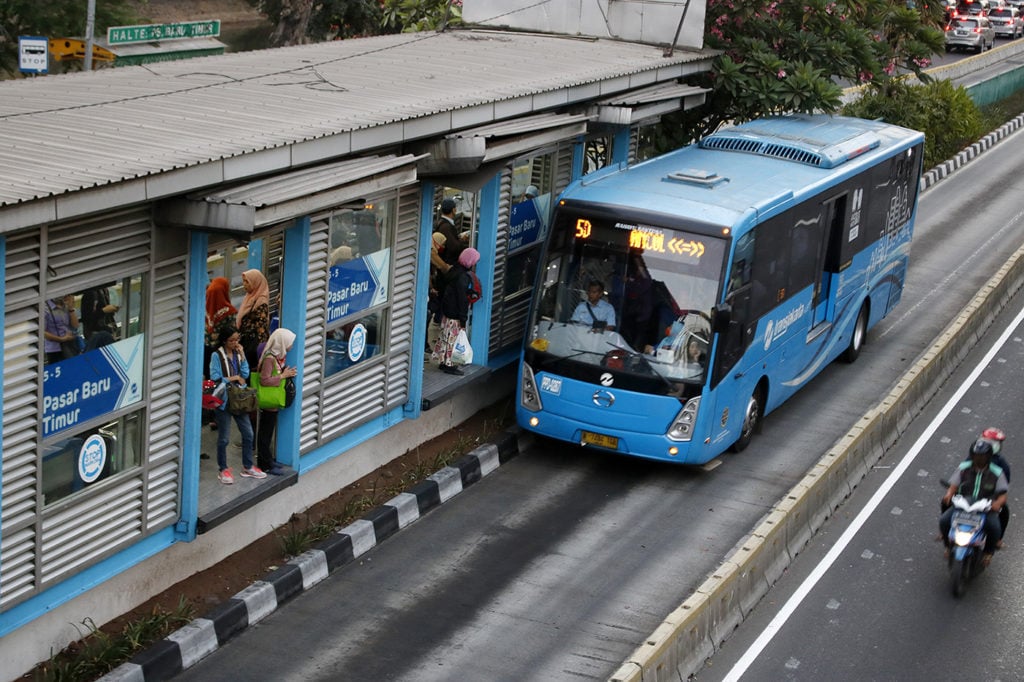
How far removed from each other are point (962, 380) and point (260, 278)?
10.9 metres

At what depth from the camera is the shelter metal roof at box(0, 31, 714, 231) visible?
9656 mm

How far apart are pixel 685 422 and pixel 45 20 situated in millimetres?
20006

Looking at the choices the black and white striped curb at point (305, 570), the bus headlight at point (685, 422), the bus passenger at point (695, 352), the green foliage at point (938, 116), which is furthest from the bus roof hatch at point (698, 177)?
the green foliage at point (938, 116)

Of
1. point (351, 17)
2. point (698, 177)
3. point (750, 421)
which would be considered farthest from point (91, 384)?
point (351, 17)

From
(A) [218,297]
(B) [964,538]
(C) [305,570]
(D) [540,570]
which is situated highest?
(A) [218,297]

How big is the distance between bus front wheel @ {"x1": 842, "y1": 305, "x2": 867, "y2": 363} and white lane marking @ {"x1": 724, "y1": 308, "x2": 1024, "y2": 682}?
1536 mm

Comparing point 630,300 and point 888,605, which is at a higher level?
point 630,300

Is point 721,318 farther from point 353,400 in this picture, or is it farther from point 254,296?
point 254,296

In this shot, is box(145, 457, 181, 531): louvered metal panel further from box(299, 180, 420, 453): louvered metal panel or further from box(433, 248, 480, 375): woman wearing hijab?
box(433, 248, 480, 375): woman wearing hijab

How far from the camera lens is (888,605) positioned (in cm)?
1259

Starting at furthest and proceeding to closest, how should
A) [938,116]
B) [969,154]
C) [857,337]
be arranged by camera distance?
[969,154], [938,116], [857,337]

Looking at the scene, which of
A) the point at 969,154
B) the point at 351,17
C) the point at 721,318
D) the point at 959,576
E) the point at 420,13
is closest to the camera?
the point at 959,576

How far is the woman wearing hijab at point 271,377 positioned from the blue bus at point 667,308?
3.56m

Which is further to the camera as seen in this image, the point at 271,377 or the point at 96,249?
the point at 271,377
